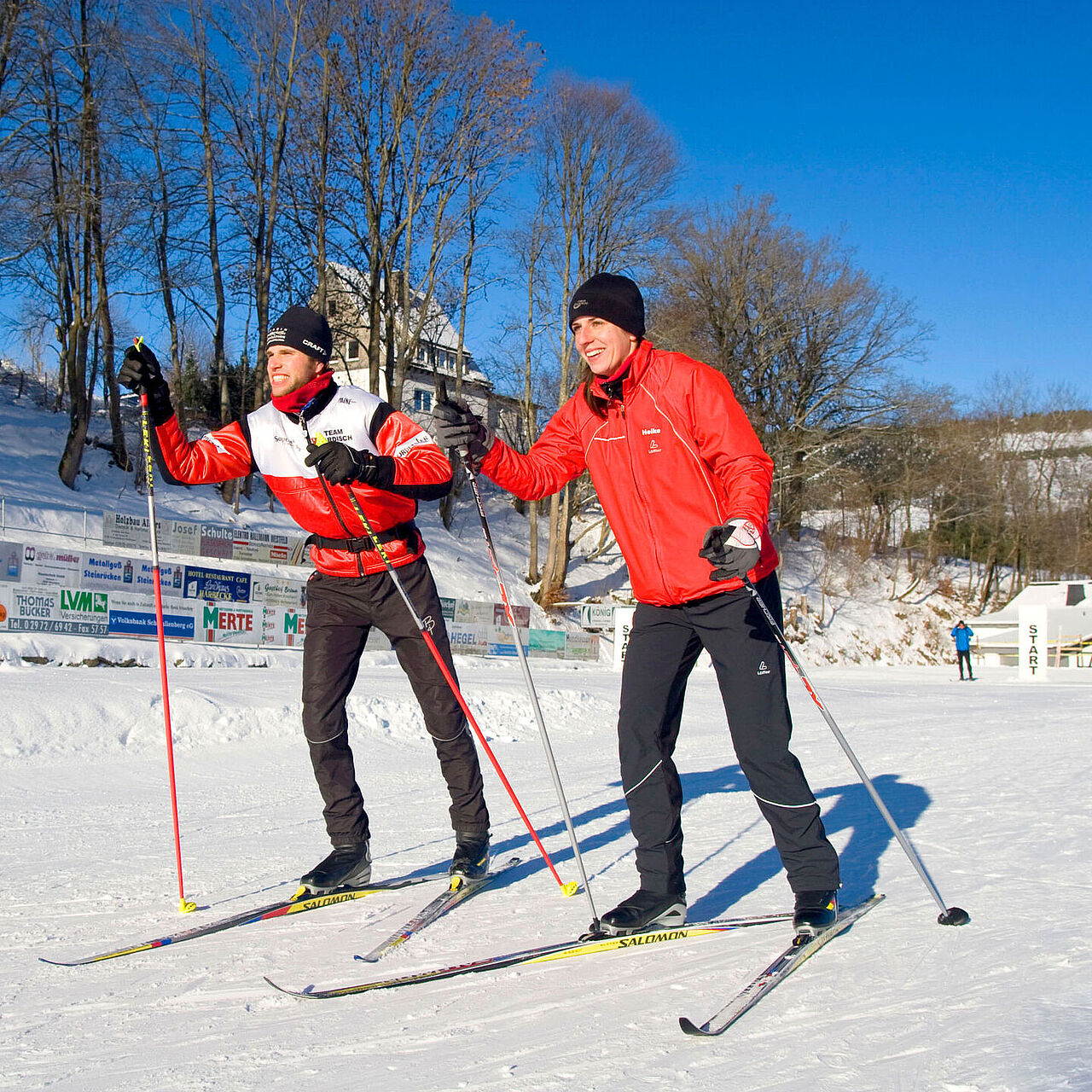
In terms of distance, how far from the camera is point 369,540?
3.64 m

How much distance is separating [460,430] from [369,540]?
2.17ft

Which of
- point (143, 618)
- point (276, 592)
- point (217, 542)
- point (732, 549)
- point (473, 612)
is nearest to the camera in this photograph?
point (732, 549)

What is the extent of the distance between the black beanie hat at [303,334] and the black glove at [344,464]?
1.64 ft

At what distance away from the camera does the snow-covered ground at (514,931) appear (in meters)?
1.99

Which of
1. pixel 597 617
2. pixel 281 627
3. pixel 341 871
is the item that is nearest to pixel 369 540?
pixel 341 871

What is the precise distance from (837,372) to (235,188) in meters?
19.2

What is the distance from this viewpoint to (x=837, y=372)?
3194 cm

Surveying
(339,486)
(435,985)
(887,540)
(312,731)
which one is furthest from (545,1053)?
(887,540)

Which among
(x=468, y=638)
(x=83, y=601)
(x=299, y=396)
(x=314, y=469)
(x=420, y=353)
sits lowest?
(x=468, y=638)

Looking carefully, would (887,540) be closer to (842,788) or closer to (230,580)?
(230,580)

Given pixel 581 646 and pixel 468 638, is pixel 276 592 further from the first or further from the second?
pixel 581 646

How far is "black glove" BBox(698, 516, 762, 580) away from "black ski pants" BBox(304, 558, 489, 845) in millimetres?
1337

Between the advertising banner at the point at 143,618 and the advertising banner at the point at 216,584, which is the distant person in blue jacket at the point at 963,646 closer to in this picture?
the advertising banner at the point at 216,584

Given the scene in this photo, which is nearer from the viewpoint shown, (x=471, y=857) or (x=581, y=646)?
(x=471, y=857)
